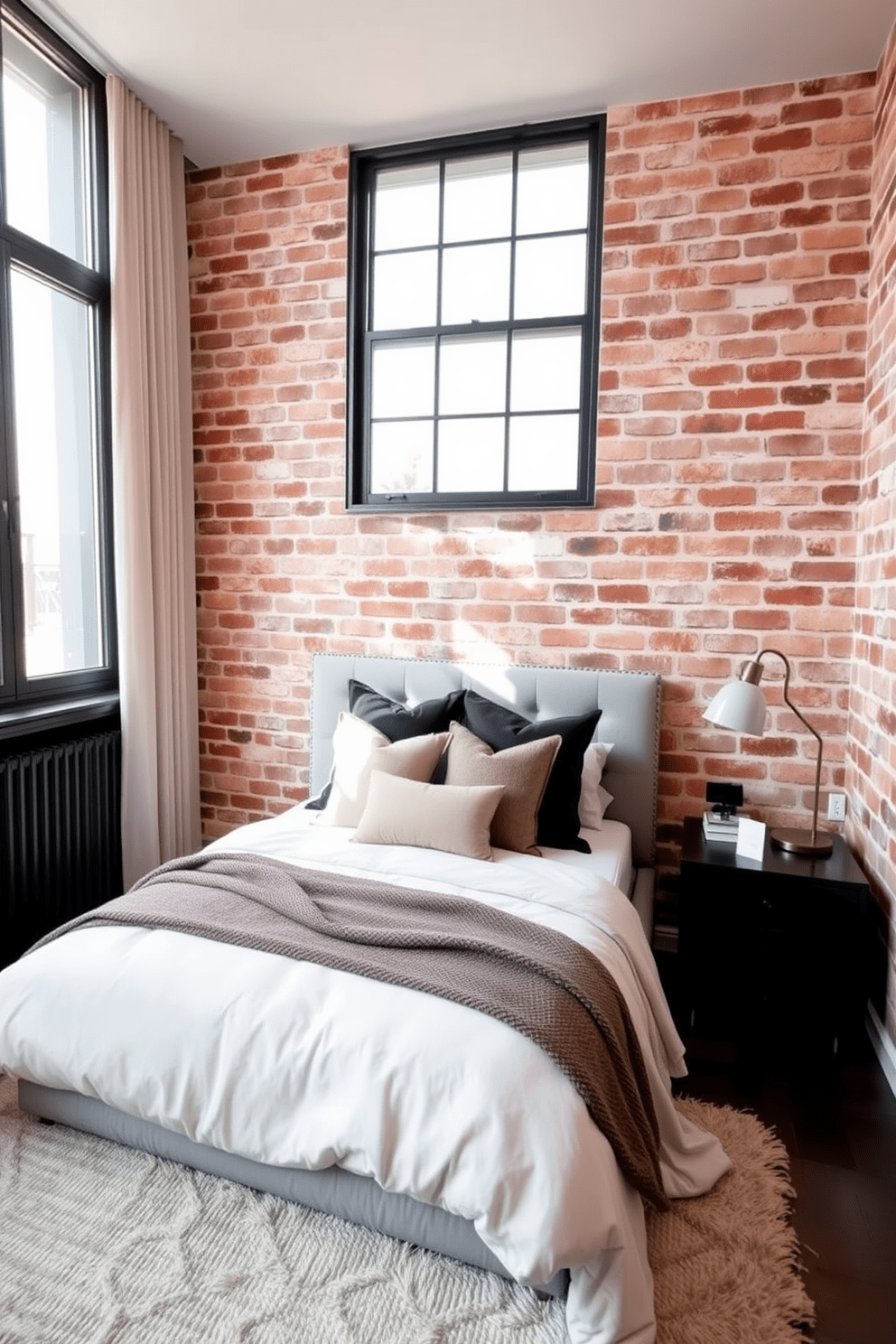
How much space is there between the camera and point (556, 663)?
10.6 ft

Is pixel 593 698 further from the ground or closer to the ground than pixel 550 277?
closer to the ground

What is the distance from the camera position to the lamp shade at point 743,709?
2.46 meters

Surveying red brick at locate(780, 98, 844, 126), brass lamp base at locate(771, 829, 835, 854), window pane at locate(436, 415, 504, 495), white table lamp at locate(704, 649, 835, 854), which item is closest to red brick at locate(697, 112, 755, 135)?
red brick at locate(780, 98, 844, 126)

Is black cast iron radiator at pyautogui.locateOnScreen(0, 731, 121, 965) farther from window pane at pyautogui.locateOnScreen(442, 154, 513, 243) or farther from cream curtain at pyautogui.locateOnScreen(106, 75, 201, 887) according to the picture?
window pane at pyautogui.locateOnScreen(442, 154, 513, 243)

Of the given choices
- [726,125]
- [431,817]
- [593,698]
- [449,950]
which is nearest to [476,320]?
[726,125]

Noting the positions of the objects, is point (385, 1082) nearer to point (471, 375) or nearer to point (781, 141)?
point (471, 375)

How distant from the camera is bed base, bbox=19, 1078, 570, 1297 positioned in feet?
5.25

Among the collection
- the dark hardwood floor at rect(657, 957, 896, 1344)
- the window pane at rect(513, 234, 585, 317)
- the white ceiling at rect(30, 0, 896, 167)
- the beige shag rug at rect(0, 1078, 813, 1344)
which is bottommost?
the dark hardwood floor at rect(657, 957, 896, 1344)

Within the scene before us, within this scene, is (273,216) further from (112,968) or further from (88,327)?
(112,968)

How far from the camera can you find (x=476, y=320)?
10.8ft

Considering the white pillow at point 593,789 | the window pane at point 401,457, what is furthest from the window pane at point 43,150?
the white pillow at point 593,789

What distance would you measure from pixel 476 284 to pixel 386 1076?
9.78ft

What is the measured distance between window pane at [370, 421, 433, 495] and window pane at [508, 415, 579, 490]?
1.25 feet

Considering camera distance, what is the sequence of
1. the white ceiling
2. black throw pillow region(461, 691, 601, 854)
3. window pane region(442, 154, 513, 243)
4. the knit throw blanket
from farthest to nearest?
window pane region(442, 154, 513, 243) < black throw pillow region(461, 691, 601, 854) < the white ceiling < the knit throw blanket
